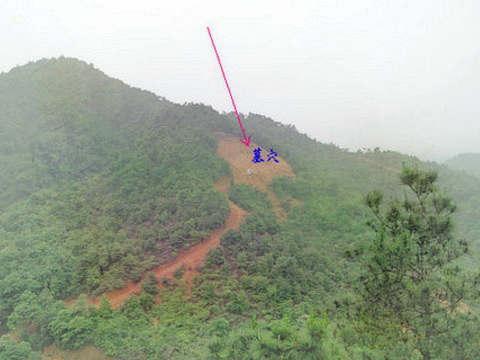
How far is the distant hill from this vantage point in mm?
66088

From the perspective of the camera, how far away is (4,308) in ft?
57.5

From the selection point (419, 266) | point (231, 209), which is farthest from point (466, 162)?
point (419, 266)

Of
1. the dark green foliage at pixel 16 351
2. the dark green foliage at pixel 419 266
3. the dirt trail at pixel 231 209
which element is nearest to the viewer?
the dark green foliage at pixel 419 266

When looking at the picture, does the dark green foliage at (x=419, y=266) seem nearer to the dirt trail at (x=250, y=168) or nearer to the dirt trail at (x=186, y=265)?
the dirt trail at (x=186, y=265)

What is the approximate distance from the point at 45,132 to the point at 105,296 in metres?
21.6

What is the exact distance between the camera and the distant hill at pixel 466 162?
66.1 meters

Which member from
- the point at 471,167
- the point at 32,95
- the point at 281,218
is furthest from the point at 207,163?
the point at 471,167

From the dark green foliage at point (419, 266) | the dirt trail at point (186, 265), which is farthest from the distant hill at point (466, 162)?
the dark green foliage at point (419, 266)

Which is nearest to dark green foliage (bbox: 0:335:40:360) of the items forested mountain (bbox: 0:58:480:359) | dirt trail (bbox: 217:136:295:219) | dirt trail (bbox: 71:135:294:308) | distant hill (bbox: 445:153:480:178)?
forested mountain (bbox: 0:58:480:359)

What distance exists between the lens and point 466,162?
71062 mm

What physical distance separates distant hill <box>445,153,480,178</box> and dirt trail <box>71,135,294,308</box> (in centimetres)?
4837

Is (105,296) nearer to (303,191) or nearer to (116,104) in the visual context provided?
(303,191)

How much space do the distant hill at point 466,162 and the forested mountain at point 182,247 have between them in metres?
34.1

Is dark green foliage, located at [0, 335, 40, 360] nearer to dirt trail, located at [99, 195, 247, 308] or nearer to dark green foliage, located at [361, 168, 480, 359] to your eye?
dirt trail, located at [99, 195, 247, 308]
